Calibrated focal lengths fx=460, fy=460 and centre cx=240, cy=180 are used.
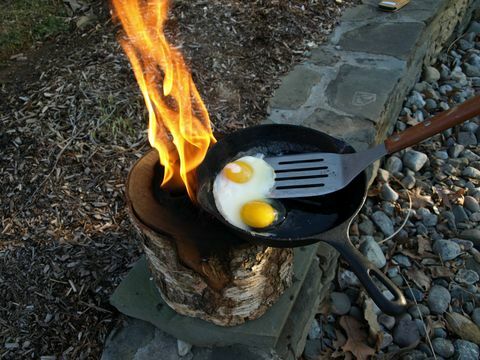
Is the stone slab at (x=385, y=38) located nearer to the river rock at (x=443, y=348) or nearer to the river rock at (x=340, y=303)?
the river rock at (x=340, y=303)

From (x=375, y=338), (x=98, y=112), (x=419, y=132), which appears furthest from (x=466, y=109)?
(x=98, y=112)

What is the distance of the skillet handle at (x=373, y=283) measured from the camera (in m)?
1.31

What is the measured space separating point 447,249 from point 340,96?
1248mm

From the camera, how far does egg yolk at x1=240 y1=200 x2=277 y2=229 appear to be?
1.68 metres

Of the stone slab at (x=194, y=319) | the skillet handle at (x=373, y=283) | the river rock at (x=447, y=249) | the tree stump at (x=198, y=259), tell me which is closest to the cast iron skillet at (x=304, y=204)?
the skillet handle at (x=373, y=283)

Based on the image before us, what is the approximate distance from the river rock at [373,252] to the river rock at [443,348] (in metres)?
0.52

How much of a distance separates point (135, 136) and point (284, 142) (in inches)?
51.3

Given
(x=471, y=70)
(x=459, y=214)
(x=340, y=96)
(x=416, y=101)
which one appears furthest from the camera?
(x=471, y=70)

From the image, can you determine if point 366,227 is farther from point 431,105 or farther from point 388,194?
point 431,105

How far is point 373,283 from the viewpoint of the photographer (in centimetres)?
131

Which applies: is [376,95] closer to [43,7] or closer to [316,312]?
[316,312]

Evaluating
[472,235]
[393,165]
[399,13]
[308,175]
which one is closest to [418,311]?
[472,235]

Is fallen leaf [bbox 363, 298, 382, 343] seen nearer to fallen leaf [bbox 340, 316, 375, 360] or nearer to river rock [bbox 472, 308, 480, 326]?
fallen leaf [bbox 340, 316, 375, 360]

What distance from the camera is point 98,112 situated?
303 cm
